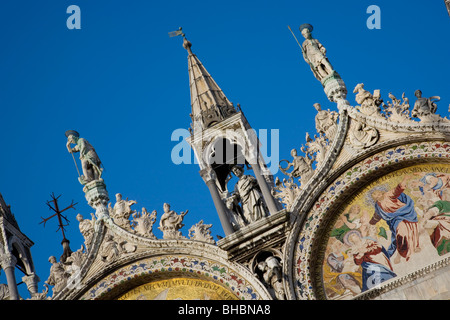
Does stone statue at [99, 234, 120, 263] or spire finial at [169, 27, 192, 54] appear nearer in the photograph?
stone statue at [99, 234, 120, 263]

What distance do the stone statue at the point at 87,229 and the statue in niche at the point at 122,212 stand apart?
0.41 meters

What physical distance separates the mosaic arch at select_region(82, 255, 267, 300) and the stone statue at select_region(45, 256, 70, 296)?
0.53 meters

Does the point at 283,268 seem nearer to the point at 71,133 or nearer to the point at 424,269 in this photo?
the point at 424,269

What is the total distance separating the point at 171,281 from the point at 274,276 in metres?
2.01

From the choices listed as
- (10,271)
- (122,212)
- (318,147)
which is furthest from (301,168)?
→ (10,271)

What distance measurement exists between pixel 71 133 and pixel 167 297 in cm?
408

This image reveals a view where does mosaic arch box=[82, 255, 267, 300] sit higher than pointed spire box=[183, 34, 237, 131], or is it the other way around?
pointed spire box=[183, 34, 237, 131]

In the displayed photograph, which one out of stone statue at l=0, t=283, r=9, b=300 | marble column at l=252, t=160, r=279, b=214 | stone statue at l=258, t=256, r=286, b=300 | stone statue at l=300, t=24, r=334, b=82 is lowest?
stone statue at l=258, t=256, r=286, b=300

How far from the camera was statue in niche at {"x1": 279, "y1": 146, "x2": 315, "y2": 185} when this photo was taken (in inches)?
667

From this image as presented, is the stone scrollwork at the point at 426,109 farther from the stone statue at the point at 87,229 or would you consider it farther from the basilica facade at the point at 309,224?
the stone statue at the point at 87,229

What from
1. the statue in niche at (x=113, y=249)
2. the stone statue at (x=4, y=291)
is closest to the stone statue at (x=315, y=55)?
the statue in niche at (x=113, y=249)

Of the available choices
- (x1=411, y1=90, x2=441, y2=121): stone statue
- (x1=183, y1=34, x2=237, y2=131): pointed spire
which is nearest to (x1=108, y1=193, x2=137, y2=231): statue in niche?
(x1=183, y1=34, x2=237, y2=131): pointed spire

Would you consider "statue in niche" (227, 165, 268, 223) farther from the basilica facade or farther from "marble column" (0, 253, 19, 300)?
"marble column" (0, 253, 19, 300)

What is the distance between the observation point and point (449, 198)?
52.0ft
